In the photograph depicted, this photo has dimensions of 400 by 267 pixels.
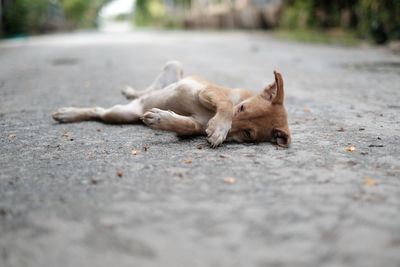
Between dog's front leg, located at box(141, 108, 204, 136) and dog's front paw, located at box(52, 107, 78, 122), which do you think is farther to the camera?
dog's front paw, located at box(52, 107, 78, 122)

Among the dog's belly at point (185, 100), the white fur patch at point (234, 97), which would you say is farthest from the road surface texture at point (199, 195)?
the white fur patch at point (234, 97)

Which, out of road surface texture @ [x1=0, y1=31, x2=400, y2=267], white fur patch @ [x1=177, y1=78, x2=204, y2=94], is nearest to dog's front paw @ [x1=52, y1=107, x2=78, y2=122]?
road surface texture @ [x1=0, y1=31, x2=400, y2=267]

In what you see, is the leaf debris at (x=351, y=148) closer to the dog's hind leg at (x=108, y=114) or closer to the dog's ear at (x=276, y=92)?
the dog's ear at (x=276, y=92)

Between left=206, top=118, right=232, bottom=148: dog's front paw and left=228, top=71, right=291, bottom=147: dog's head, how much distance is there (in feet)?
0.51

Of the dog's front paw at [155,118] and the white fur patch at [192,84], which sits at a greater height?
the white fur patch at [192,84]

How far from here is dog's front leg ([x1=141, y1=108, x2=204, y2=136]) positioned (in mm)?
3383

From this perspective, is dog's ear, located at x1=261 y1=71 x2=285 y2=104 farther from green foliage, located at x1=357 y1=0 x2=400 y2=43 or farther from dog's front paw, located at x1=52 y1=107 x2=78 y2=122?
green foliage, located at x1=357 y1=0 x2=400 y2=43

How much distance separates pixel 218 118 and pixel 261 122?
1.26ft

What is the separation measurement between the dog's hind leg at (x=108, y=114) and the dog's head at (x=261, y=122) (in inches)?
51.8

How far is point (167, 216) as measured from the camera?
214 centimetres

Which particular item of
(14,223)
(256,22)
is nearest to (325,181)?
(14,223)

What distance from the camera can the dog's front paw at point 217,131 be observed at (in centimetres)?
331

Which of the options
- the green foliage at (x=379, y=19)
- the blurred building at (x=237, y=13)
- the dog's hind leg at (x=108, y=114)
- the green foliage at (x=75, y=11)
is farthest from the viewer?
the green foliage at (x=75, y=11)

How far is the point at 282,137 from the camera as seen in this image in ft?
11.3
